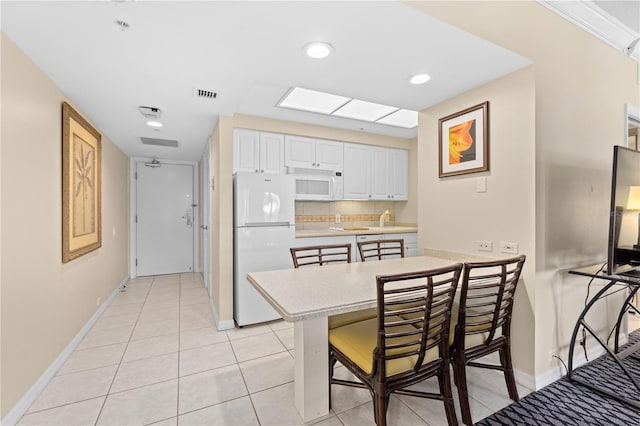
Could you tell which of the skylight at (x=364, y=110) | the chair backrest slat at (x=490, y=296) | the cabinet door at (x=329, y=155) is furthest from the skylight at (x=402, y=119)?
the chair backrest slat at (x=490, y=296)

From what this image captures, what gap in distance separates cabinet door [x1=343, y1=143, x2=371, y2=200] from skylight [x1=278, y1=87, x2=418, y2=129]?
55 centimetres

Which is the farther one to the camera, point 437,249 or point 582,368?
point 437,249

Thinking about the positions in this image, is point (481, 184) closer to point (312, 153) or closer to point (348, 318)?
point (348, 318)

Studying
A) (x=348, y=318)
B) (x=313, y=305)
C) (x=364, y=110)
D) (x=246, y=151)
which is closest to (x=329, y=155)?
(x=364, y=110)

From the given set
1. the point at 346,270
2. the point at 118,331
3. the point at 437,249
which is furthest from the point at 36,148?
the point at 437,249

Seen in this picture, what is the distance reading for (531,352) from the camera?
2.02m

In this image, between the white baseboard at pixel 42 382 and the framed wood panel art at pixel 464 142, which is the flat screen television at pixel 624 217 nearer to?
the framed wood panel art at pixel 464 142

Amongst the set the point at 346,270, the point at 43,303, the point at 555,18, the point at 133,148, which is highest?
the point at 555,18

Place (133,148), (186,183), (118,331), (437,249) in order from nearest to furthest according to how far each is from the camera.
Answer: (437,249) < (118,331) < (133,148) < (186,183)

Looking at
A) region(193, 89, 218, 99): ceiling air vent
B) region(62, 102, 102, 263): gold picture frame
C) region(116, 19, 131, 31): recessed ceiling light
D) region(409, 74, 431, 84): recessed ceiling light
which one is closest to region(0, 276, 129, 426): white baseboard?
region(62, 102, 102, 263): gold picture frame

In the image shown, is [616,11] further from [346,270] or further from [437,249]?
[346,270]

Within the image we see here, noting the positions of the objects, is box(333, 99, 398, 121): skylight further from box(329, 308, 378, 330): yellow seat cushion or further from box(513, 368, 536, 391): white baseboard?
box(513, 368, 536, 391): white baseboard

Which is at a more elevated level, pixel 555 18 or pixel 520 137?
pixel 555 18

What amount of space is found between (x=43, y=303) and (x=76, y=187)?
1.11 metres
